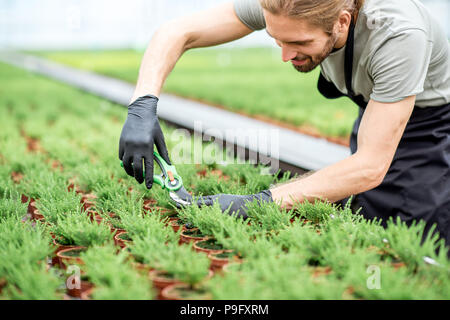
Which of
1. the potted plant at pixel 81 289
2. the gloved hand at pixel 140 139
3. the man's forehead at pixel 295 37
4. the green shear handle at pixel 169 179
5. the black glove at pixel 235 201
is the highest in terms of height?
the man's forehead at pixel 295 37

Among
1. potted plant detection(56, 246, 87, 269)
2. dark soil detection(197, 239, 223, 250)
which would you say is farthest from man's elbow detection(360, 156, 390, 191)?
potted plant detection(56, 246, 87, 269)

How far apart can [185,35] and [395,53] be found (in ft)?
3.70

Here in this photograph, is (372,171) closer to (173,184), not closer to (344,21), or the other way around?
(344,21)

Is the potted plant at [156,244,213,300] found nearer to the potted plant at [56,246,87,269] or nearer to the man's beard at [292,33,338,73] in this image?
the potted plant at [56,246,87,269]

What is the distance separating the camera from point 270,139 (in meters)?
4.60

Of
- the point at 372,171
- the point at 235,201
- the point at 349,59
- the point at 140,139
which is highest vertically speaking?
the point at 349,59

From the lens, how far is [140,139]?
217cm

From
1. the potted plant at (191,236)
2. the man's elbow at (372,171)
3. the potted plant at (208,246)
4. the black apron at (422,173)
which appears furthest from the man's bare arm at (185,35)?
the man's elbow at (372,171)

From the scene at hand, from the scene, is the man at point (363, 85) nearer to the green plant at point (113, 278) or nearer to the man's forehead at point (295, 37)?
the man's forehead at point (295, 37)

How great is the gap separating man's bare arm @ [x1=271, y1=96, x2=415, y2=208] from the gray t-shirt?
2.8 inches

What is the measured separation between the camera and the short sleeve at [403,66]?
1.95 m

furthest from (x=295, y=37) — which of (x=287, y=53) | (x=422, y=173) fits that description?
(x=422, y=173)
